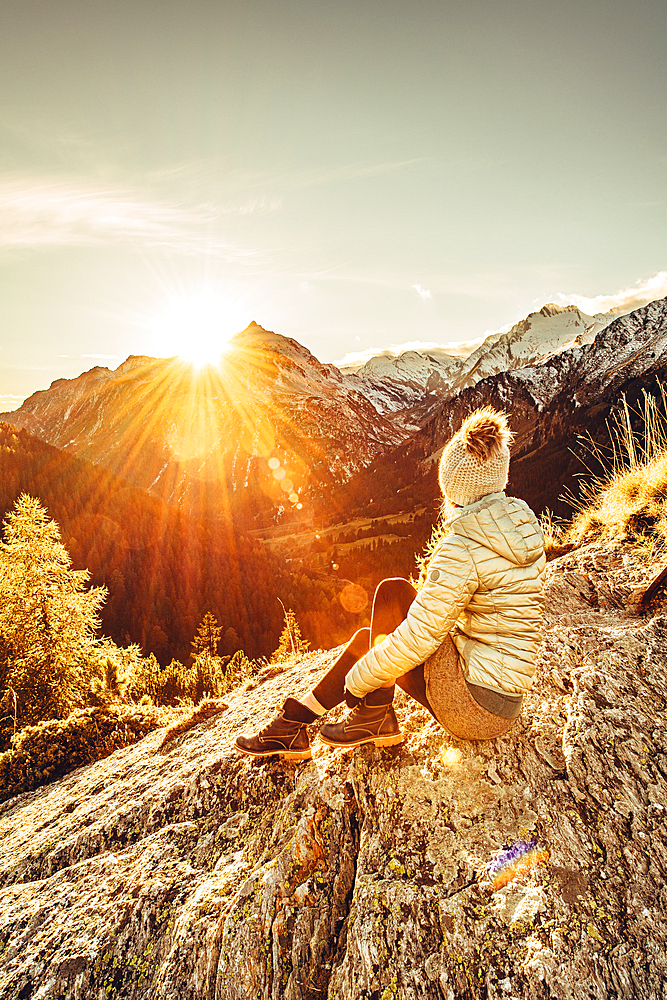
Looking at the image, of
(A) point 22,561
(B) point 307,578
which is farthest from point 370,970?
(B) point 307,578

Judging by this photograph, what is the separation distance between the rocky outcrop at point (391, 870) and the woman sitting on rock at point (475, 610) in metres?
0.65

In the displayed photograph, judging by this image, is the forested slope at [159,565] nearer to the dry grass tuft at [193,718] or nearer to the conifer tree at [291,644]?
the conifer tree at [291,644]

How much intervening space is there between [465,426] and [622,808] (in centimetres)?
281

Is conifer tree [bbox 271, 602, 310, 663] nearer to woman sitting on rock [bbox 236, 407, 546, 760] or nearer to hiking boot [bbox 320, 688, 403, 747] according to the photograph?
hiking boot [bbox 320, 688, 403, 747]

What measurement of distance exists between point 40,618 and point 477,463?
1486 centimetres

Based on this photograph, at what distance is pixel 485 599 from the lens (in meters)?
3.18

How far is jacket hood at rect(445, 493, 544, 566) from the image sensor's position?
121 inches

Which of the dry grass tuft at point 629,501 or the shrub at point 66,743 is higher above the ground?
the dry grass tuft at point 629,501

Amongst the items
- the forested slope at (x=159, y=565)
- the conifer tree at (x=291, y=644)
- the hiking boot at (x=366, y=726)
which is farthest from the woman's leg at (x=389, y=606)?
the forested slope at (x=159, y=565)

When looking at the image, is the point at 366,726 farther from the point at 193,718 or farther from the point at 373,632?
the point at 193,718

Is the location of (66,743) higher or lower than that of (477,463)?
lower

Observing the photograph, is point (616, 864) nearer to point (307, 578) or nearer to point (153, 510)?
point (307, 578)

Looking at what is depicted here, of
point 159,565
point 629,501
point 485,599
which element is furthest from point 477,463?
point 159,565

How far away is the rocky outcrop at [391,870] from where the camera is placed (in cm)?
249
